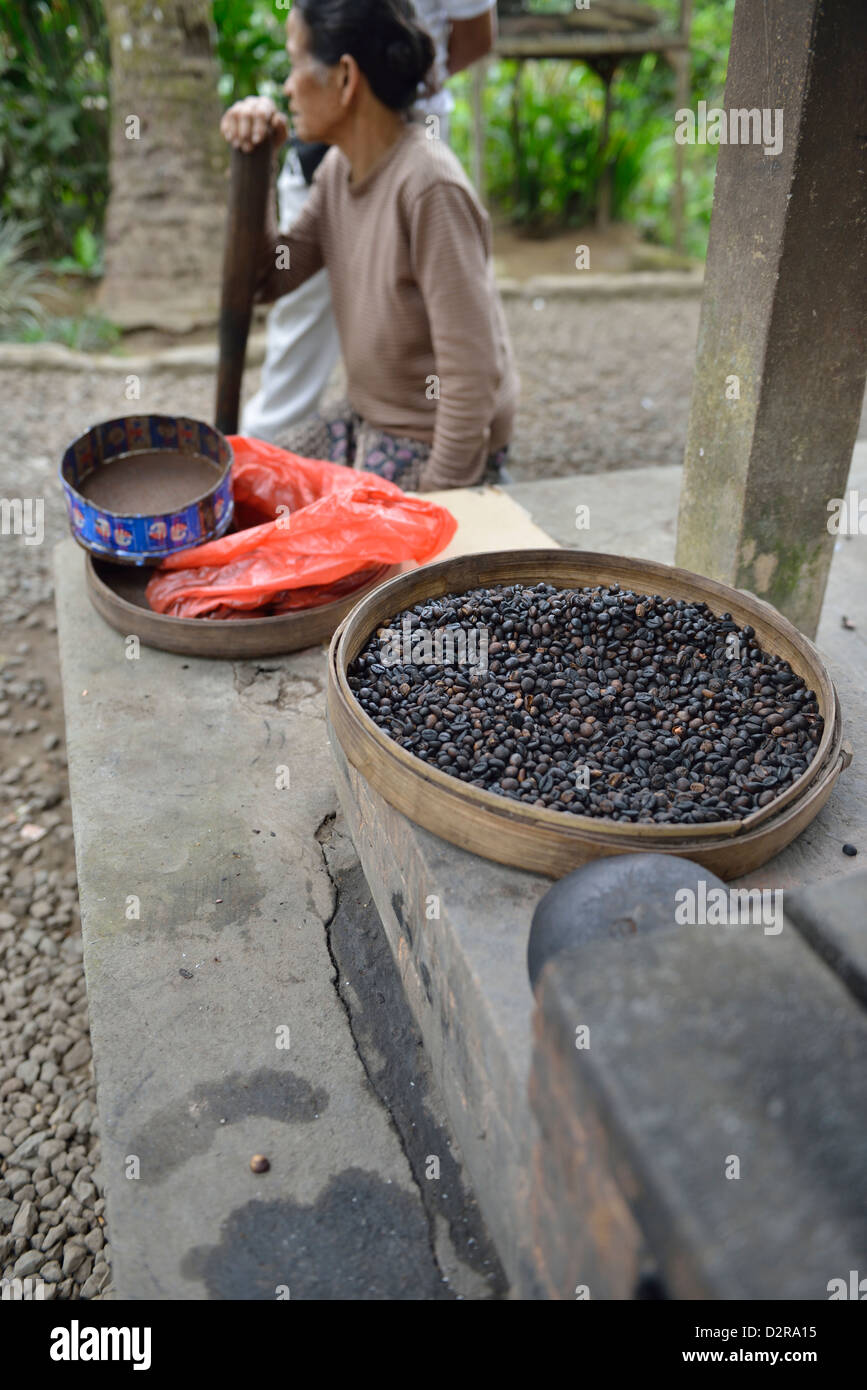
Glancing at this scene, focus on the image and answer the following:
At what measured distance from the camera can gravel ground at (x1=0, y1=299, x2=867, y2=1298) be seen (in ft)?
7.57

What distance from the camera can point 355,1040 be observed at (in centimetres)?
204

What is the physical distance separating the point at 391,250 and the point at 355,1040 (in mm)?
2487

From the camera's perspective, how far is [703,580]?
2.40 meters

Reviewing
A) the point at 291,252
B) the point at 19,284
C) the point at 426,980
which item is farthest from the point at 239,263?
the point at 19,284

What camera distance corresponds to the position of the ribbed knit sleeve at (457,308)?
125 inches

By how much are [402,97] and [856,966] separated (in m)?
3.00

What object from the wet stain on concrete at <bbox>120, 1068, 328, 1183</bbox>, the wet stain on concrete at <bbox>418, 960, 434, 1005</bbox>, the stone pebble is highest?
the wet stain on concrete at <bbox>418, 960, 434, 1005</bbox>

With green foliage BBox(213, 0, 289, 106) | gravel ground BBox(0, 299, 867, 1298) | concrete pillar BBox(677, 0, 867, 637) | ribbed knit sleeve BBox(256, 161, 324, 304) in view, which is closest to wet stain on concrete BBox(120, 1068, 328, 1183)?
gravel ground BBox(0, 299, 867, 1298)

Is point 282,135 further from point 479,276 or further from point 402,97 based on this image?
point 479,276

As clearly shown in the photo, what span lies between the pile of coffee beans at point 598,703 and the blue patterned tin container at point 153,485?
0.87 meters

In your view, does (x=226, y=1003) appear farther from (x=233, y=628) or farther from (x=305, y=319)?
(x=305, y=319)

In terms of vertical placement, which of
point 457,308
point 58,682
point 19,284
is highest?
point 457,308

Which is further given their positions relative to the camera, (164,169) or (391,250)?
(164,169)

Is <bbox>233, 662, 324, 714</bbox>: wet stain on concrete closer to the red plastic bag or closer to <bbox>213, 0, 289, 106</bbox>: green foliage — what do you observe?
the red plastic bag
